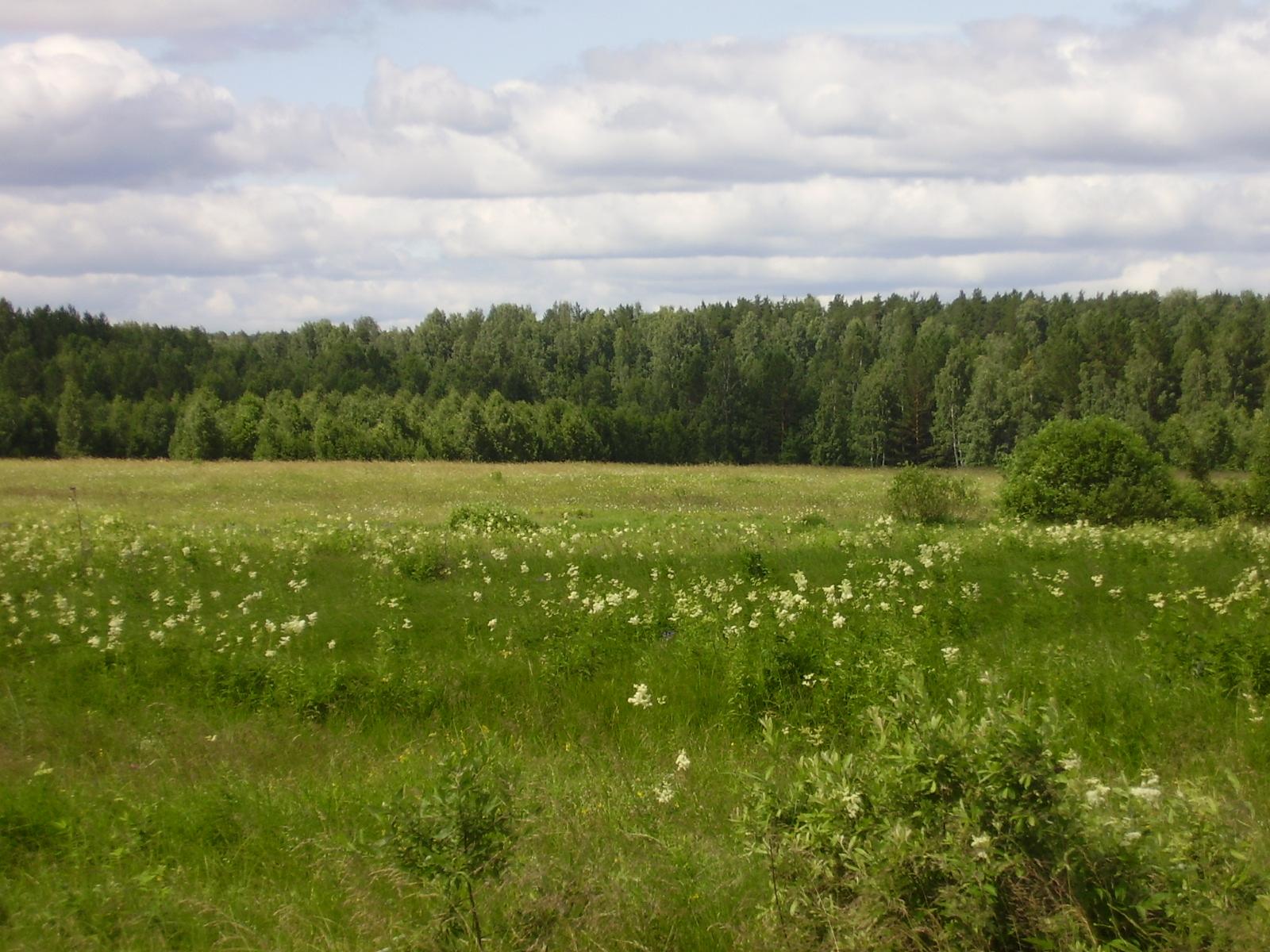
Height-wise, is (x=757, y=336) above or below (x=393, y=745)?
above

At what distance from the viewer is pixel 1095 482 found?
70.3 feet

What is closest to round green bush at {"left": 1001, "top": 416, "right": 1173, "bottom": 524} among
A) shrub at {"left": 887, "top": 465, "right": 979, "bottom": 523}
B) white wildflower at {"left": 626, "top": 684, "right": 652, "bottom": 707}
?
shrub at {"left": 887, "top": 465, "right": 979, "bottom": 523}

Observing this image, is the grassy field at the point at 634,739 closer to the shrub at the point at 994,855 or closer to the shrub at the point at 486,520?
the shrub at the point at 994,855

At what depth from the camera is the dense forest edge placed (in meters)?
63.0

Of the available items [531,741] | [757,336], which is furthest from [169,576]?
[757,336]

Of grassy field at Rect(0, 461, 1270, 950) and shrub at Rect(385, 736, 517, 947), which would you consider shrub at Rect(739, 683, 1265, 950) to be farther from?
shrub at Rect(385, 736, 517, 947)

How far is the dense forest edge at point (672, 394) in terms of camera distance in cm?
6303

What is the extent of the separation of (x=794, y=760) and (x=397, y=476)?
30963mm

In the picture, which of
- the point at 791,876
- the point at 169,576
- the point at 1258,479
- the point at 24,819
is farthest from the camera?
the point at 1258,479

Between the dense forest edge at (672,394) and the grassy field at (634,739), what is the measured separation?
41.2m

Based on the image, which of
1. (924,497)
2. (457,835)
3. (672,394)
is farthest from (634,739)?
(672,394)

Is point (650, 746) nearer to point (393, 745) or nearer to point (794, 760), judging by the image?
point (794, 760)

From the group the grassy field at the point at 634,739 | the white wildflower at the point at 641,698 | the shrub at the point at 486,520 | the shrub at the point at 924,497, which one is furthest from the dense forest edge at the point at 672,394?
the white wildflower at the point at 641,698

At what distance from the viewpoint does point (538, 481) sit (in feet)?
119
